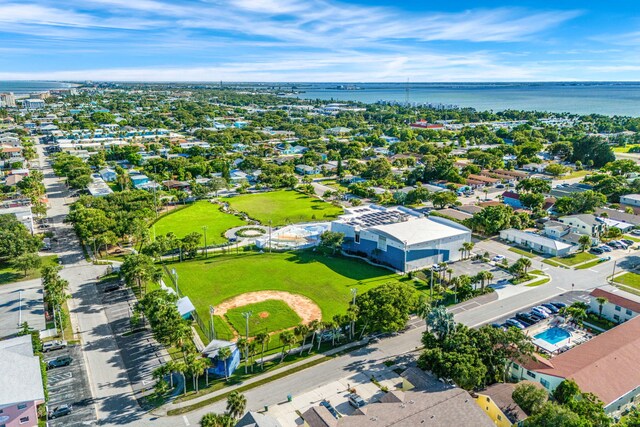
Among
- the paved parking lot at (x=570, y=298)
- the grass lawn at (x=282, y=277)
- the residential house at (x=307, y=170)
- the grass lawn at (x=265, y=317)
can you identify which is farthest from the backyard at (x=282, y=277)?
the residential house at (x=307, y=170)

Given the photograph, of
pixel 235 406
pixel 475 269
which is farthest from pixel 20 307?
pixel 475 269

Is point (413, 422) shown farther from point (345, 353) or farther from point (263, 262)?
point (263, 262)

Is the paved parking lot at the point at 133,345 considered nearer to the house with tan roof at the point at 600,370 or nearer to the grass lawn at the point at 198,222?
the grass lawn at the point at 198,222

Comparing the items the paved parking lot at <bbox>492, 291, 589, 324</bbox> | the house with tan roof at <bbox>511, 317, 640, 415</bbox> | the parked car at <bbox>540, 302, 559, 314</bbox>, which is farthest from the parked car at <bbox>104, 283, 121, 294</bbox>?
the parked car at <bbox>540, 302, 559, 314</bbox>

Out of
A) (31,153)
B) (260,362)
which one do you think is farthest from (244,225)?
(31,153)

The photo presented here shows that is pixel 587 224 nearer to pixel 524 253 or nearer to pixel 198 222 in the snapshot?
pixel 524 253

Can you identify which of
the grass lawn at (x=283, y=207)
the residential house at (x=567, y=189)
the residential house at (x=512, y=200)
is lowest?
the grass lawn at (x=283, y=207)
